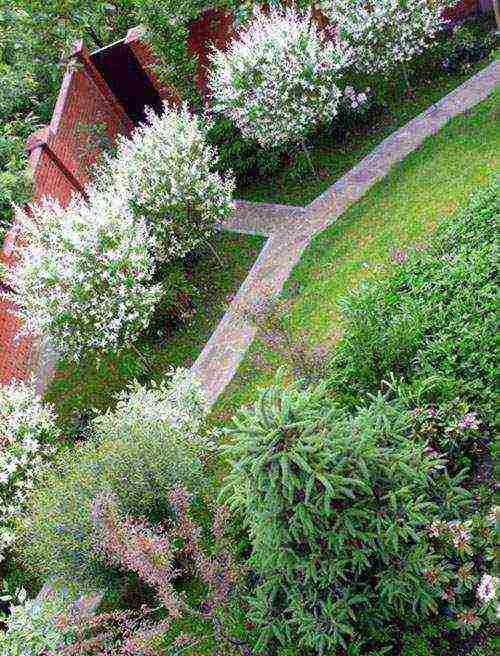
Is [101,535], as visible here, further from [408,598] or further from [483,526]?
[483,526]

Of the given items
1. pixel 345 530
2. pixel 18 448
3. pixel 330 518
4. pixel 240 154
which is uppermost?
pixel 18 448

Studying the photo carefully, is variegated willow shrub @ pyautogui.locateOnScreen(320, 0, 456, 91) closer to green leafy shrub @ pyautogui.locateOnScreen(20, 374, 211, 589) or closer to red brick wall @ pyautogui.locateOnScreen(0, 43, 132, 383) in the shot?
red brick wall @ pyautogui.locateOnScreen(0, 43, 132, 383)

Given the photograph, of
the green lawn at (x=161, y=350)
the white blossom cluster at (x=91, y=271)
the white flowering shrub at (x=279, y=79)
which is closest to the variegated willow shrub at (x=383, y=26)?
the white flowering shrub at (x=279, y=79)

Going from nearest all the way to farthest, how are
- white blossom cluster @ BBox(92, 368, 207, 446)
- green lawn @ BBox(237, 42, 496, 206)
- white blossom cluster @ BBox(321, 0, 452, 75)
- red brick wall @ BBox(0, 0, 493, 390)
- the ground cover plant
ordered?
the ground cover plant < white blossom cluster @ BBox(92, 368, 207, 446) < white blossom cluster @ BBox(321, 0, 452, 75) < green lawn @ BBox(237, 42, 496, 206) < red brick wall @ BBox(0, 0, 493, 390)

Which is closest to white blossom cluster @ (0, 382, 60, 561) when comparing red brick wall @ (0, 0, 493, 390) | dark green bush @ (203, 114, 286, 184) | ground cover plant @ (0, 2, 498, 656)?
ground cover plant @ (0, 2, 498, 656)

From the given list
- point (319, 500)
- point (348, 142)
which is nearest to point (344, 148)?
point (348, 142)

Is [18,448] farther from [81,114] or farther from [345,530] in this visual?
[81,114]

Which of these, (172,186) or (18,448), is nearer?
(18,448)

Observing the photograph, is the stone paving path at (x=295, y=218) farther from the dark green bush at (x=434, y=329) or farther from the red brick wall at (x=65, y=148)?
the red brick wall at (x=65, y=148)
